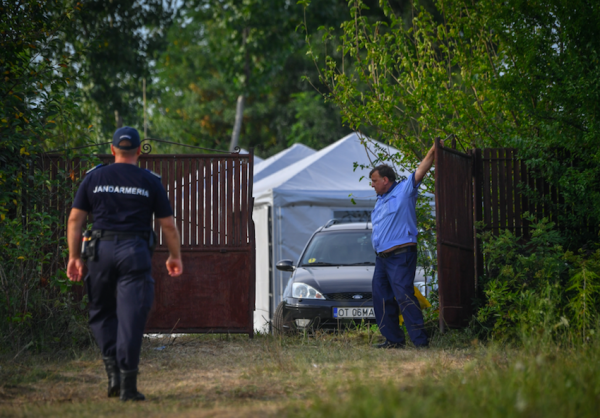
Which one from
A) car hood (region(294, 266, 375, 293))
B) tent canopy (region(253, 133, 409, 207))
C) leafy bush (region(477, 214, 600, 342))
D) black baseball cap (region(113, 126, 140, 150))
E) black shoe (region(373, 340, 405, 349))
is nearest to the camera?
black baseball cap (region(113, 126, 140, 150))

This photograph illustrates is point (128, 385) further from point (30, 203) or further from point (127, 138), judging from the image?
point (30, 203)

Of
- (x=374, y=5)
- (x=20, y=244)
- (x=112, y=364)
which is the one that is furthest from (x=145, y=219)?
(x=374, y=5)

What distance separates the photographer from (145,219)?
4910 millimetres

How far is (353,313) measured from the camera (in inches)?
317

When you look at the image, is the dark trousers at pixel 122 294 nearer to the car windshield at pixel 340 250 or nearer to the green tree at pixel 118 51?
the car windshield at pixel 340 250

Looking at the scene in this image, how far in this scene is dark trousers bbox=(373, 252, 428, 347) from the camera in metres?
6.89

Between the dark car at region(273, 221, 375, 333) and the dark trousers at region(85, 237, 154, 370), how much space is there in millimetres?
3509

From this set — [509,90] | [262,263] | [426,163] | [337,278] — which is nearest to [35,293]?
[337,278]

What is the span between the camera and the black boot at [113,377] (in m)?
4.81

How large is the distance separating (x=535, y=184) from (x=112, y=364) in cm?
488

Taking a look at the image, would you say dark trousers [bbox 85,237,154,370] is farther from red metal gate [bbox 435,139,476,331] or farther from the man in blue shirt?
red metal gate [bbox 435,139,476,331]

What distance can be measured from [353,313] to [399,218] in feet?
5.27

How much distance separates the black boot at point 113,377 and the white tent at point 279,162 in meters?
10.6

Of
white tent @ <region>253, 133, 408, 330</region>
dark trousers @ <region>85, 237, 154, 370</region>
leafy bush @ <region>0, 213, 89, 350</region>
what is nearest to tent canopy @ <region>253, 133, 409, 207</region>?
white tent @ <region>253, 133, 408, 330</region>
